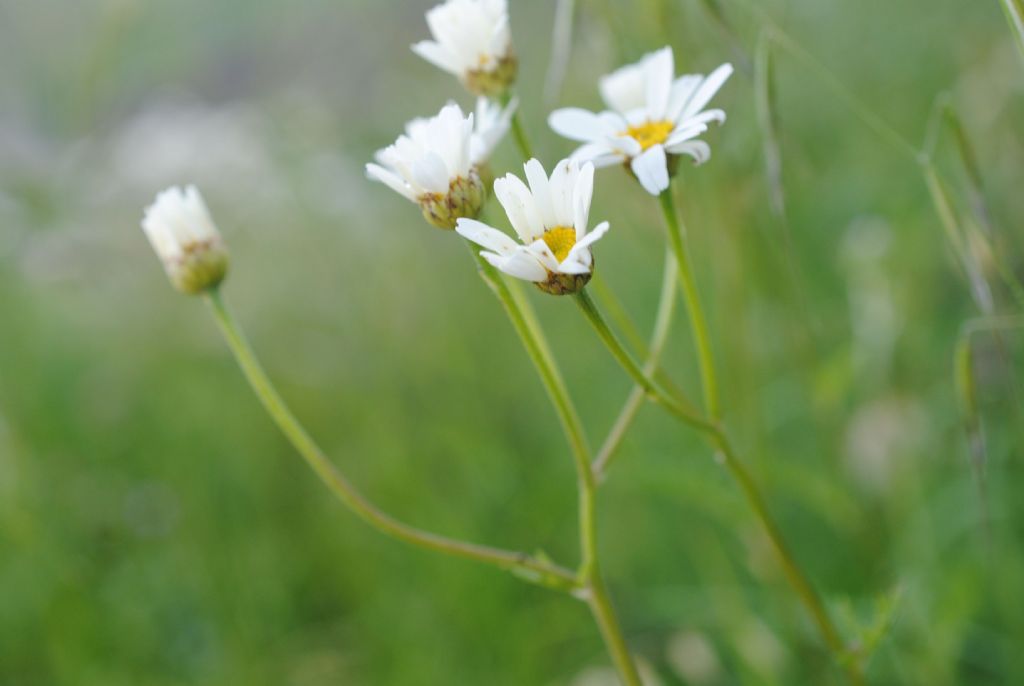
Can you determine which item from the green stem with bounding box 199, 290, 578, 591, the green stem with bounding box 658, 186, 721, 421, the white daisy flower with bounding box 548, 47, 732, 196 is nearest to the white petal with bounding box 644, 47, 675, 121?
the white daisy flower with bounding box 548, 47, 732, 196

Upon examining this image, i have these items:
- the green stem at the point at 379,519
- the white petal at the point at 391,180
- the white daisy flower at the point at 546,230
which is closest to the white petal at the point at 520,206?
the white daisy flower at the point at 546,230

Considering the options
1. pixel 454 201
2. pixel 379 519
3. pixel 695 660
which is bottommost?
pixel 695 660

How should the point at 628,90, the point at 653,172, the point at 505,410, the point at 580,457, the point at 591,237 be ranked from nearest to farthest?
the point at 591,237
the point at 653,172
the point at 580,457
the point at 628,90
the point at 505,410

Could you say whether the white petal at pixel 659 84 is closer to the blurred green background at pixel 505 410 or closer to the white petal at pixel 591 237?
the blurred green background at pixel 505 410

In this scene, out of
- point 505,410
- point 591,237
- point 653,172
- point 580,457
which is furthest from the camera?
point 505,410

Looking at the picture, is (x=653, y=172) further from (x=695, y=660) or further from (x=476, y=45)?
(x=695, y=660)

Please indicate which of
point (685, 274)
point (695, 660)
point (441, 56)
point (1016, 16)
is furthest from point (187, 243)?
point (695, 660)

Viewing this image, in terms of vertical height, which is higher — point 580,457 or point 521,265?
point 521,265
